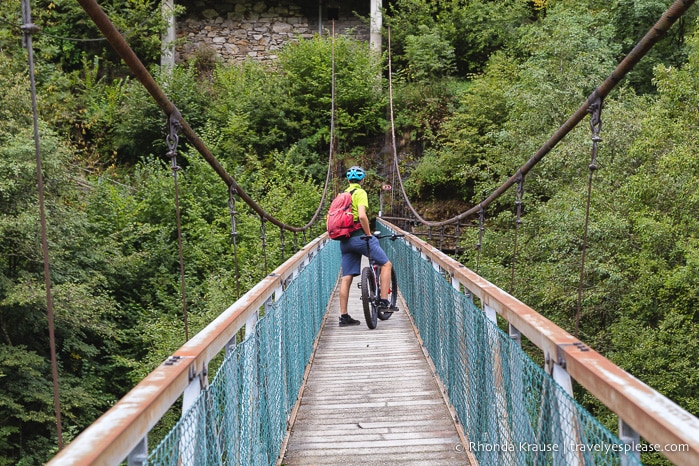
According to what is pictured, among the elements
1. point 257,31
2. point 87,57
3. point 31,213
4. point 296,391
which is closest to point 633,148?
point 296,391

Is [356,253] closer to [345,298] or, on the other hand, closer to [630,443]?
[345,298]

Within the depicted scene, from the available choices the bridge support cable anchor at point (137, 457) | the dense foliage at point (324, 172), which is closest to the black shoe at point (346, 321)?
the dense foliage at point (324, 172)

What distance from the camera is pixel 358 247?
4230 mm

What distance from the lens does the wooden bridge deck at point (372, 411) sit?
7.53 ft

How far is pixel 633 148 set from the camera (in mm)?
7828

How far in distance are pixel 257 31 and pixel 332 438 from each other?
15156 millimetres

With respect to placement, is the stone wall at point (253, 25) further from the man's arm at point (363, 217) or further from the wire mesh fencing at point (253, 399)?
the wire mesh fencing at point (253, 399)

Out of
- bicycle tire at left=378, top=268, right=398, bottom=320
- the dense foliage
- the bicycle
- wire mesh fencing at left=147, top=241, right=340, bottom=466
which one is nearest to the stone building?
the dense foliage

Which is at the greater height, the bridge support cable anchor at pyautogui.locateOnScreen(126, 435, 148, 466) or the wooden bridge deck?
the bridge support cable anchor at pyautogui.locateOnScreen(126, 435, 148, 466)

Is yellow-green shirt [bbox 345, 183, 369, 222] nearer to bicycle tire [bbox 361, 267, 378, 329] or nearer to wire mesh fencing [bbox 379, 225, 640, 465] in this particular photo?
bicycle tire [bbox 361, 267, 378, 329]

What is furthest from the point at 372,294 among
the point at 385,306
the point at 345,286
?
the point at 345,286

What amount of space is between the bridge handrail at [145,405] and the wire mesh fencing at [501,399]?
2.25 ft

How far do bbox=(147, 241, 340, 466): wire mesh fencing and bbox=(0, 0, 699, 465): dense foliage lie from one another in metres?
0.78

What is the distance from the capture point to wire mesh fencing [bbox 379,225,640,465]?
111 centimetres
